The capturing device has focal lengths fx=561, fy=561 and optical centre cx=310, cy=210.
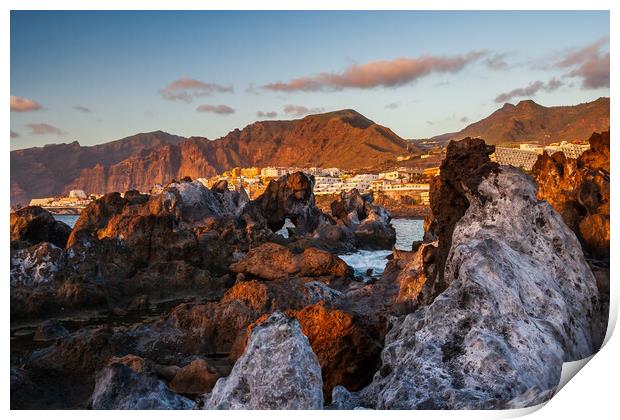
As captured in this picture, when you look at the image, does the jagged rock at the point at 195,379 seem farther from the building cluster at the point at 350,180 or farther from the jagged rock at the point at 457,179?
the building cluster at the point at 350,180

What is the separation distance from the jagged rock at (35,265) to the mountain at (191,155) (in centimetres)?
163

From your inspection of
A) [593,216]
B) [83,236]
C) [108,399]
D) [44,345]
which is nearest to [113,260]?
[83,236]

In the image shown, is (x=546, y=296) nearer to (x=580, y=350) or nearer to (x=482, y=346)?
(x=580, y=350)

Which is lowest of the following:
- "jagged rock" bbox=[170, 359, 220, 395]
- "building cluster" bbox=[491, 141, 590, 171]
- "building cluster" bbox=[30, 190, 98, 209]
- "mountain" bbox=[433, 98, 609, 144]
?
"jagged rock" bbox=[170, 359, 220, 395]

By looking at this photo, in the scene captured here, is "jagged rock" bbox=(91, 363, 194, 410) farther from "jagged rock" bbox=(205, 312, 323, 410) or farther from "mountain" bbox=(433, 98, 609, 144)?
"mountain" bbox=(433, 98, 609, 144)

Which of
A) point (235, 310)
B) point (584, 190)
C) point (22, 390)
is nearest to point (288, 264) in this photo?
point (235, 310)

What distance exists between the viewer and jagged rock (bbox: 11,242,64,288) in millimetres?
13516

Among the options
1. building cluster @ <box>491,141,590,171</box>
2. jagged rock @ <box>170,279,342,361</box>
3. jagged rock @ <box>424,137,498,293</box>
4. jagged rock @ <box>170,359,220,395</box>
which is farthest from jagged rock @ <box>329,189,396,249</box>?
jagged rock @ <box>170,359,220,395</box>

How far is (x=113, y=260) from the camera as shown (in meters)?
16.3

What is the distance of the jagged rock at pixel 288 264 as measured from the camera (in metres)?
15.1

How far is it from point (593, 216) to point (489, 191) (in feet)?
23.0

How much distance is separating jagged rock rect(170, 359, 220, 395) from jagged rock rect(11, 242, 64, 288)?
782 cm

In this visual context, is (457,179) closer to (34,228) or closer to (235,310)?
(235,310)
